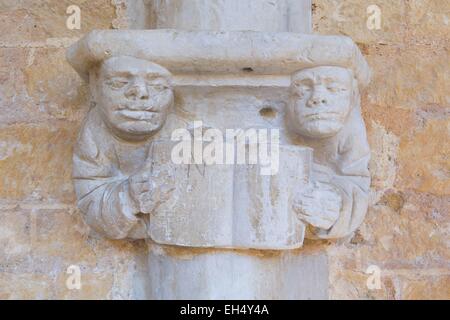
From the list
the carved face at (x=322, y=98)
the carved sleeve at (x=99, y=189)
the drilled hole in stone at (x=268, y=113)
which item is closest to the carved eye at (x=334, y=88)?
the carved face at (x=322, y=98)

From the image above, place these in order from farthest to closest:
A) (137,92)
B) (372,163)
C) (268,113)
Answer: (372,163) < (268,113) < (137,92)

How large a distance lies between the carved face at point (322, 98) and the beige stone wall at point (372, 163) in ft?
0.94

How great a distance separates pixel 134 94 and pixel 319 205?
0.42 m

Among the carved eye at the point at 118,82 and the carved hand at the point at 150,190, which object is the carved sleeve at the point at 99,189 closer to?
the carved hand at the point at 150,190

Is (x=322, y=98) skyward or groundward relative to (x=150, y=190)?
skyward

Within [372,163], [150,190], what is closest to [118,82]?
[150,190]

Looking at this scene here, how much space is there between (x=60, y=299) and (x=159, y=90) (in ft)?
1.70

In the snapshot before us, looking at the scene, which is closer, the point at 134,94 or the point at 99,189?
the point at 134,94

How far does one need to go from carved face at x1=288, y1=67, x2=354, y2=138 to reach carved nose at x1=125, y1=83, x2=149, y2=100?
0.94ft

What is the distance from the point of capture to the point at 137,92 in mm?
1348

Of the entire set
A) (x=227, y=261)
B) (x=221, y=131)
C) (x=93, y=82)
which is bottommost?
(x=227, y=261)

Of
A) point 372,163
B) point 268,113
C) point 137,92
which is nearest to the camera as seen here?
point 137,92

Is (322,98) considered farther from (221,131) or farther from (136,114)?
(136,114)
